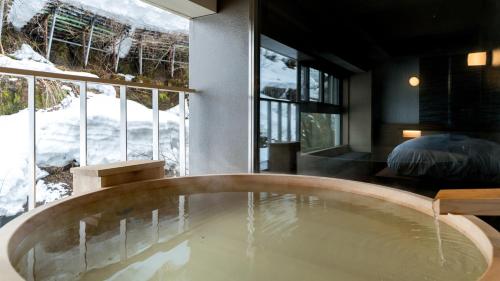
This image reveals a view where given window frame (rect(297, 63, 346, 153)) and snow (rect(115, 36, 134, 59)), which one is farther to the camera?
snow (rect(115, 36, 134, 59))

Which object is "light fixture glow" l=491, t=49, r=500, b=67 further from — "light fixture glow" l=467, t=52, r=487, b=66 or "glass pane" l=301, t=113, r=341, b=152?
"glass pane" l=301, t=113, r=341, b=152

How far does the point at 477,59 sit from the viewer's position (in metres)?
2.27

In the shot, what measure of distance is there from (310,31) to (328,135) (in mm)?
1053

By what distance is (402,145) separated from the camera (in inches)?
103

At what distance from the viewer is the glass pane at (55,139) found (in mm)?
3111

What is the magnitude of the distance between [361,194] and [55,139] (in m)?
2.98

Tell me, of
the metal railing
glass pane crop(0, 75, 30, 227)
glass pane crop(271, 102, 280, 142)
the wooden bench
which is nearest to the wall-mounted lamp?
glass pane crop(271, 102, 280, 142)

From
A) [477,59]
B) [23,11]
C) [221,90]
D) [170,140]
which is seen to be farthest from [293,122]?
[23,11]

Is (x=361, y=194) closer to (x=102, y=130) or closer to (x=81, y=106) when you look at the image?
(x=81, y=106)

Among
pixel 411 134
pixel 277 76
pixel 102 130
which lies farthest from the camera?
pixel 102 130

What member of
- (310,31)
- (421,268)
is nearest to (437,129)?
(310,31)

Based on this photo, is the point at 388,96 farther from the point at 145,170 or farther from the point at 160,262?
the point at 160,262

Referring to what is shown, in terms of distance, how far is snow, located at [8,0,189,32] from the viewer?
378 centimetres

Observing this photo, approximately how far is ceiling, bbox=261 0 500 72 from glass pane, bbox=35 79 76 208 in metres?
2.30
